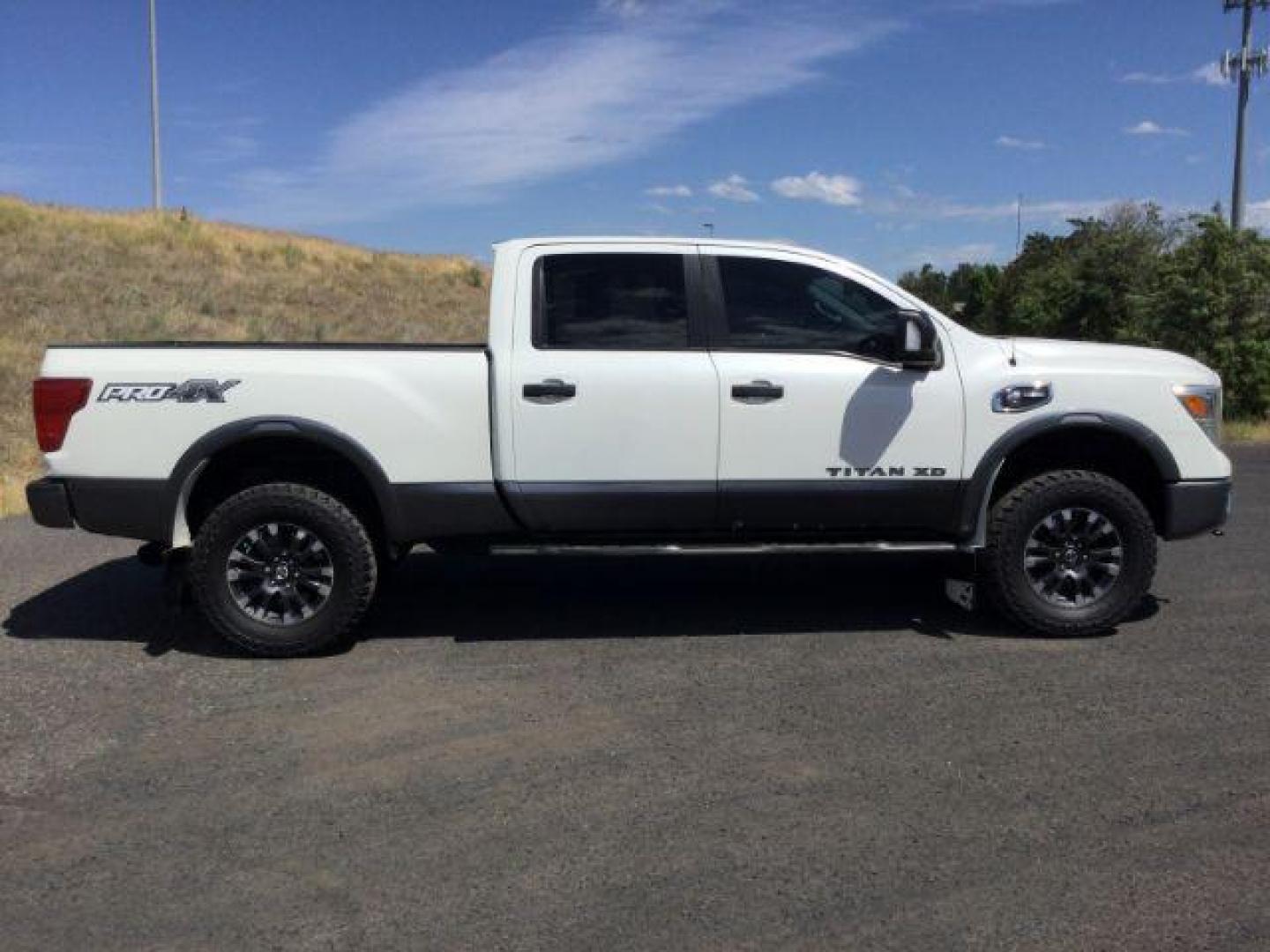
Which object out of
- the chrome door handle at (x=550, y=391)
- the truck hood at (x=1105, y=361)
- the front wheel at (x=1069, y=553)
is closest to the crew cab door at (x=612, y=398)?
the chrome door handle at (x=550, y=391)

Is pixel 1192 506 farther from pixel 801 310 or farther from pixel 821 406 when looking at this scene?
pixel 801 310

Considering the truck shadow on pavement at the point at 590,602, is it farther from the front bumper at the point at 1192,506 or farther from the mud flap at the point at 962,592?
the front bumper at the point at 1192,506

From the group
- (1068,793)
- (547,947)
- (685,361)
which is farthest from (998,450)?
(547,947)

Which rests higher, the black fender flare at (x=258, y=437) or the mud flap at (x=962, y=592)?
the black fender flare at (x=258, y=437)

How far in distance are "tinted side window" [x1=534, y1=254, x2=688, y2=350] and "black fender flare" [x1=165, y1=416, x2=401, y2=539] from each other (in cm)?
105

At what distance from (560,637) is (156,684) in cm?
198

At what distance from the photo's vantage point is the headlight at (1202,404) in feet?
20.0

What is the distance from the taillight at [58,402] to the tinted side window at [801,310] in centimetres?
320

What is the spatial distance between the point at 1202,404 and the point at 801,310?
2180 mm

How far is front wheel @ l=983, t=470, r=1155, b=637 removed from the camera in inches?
238

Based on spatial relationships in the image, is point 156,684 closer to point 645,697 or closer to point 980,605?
point 645,697

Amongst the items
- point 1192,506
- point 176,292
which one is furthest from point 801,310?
point 176,292

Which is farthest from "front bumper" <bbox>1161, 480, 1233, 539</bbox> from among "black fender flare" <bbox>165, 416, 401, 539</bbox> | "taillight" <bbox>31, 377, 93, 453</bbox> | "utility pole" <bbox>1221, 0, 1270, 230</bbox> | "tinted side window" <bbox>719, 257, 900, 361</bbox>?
"utility pole" <bbox>1221, 0, 1270, 230</bbox>

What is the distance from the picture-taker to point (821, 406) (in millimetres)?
5863
